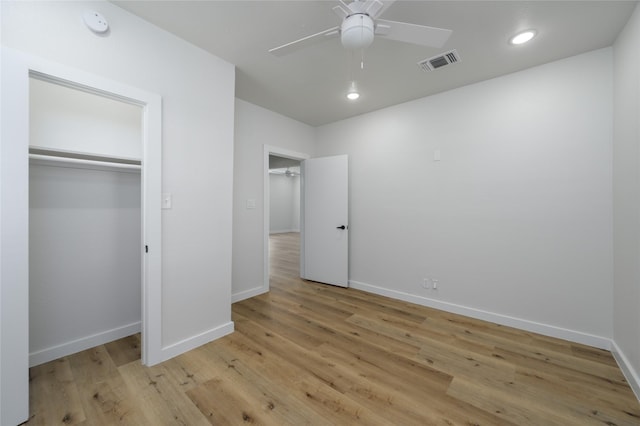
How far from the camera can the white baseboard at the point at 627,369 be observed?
1715 mm

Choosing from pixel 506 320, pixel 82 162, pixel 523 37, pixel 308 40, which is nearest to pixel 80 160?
pixel 82 162

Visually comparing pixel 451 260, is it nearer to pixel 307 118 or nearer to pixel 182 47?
pixel 307 118

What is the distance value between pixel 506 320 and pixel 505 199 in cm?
131

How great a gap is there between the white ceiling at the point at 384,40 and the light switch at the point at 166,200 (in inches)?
53.3

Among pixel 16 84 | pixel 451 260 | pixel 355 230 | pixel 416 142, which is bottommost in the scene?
pixel 451 260

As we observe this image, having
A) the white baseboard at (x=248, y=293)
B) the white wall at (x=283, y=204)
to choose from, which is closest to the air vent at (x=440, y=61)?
the white baseboard at (x=248, y=293)

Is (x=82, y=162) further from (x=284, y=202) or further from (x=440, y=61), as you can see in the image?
(x=284, y=202)

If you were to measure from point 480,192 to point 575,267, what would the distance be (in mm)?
1080

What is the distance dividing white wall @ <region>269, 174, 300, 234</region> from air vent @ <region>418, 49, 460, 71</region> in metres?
8.99

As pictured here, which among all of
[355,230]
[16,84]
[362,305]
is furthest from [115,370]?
[355,230]

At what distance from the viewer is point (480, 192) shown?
2.89 metres

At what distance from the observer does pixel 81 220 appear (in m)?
2.24

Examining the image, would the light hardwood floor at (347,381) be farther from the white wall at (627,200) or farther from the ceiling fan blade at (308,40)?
the ceiling fan blade at (308,40)

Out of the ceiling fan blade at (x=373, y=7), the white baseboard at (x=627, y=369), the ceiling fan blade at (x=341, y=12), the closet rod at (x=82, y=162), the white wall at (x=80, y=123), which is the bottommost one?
the white baseboard at (x=627, y=369)
